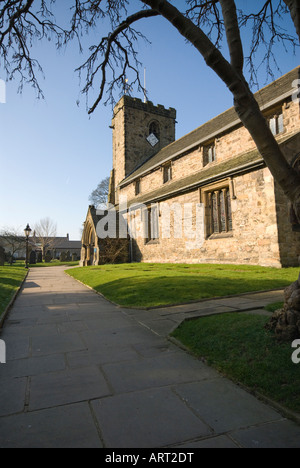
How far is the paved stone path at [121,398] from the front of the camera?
175 centimetres

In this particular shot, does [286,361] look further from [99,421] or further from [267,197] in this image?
[267,197]

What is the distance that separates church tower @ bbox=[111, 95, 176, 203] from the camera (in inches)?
1212

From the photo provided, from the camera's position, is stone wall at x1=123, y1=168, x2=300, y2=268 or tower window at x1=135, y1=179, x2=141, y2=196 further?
tower window at x1=135, y1=179, x2=141, y2=196

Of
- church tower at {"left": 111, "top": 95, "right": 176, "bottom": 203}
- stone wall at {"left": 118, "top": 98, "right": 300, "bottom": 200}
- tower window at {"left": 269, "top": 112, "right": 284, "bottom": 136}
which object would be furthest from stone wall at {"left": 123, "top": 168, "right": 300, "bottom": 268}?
church tower at {"left": 111, "top": 95, "right": 176, "bottom": 203}

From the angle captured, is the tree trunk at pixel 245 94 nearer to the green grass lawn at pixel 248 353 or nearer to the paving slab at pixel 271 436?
the green grass lawn at pixel 248 353

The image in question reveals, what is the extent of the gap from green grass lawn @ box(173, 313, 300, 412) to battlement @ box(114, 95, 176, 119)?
30.6 metres

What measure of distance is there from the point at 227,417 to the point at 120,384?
1.04m

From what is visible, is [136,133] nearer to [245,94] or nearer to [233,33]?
[233,33]

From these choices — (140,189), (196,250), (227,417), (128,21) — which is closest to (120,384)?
(227,417)

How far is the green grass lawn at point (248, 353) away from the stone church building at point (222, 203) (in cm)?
145

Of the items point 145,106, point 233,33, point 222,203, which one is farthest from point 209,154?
point 145,106

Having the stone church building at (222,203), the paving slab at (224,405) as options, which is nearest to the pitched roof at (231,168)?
the stone church building at (222,203)

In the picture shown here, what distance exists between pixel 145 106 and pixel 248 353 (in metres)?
34.0

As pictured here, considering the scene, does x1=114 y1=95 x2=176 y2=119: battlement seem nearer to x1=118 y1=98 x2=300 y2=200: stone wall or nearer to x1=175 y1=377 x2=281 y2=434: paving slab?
x1=118 y1=98 x2=300 y2=200: stone wall
